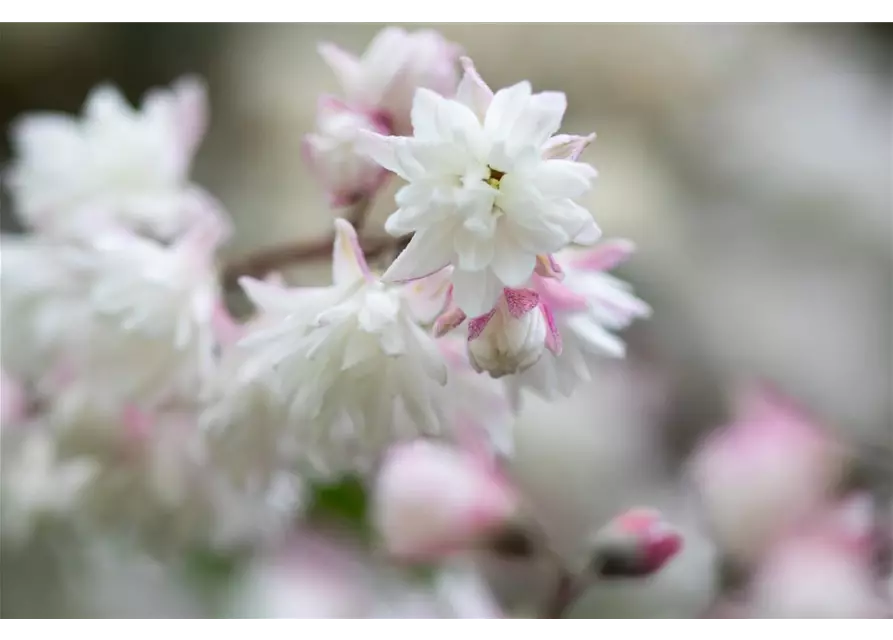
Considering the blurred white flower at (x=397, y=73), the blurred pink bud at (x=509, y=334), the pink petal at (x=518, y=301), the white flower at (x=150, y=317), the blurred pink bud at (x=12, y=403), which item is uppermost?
the blurred white flower at (x=397, y=73)

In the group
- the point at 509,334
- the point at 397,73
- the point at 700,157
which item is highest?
the point at 700,157

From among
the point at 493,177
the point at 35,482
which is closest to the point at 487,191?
the point at 493,177

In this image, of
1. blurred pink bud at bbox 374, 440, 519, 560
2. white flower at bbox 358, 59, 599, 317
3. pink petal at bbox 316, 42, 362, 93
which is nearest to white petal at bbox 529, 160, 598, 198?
white flower at bbox 358, 59, 599, 317

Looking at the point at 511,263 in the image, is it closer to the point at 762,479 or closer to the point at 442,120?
the point at 442,120

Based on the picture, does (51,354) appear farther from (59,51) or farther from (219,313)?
(59,51)

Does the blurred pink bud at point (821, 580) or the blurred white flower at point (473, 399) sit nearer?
the blurred white flower at point (473, 399)

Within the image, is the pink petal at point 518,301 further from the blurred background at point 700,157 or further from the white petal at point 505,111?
the blurred background at point 700,157

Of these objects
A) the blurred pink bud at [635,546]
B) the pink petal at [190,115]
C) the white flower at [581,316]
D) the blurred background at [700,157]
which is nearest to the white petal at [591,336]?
the white flower at [581,316]

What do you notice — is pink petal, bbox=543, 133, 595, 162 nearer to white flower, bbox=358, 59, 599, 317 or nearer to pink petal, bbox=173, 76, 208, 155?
white flower, bbox=358, 59, 599, 317
